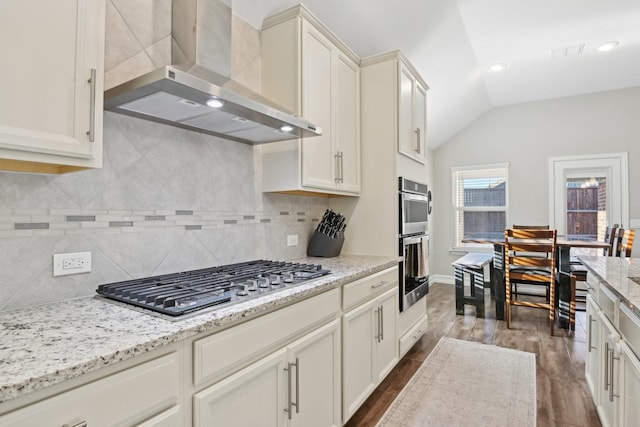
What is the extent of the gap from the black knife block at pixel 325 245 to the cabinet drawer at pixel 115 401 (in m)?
1.67

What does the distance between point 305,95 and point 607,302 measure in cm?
201

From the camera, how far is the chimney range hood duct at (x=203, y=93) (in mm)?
1312

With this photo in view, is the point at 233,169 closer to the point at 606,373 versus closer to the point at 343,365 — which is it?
the point at 343,365

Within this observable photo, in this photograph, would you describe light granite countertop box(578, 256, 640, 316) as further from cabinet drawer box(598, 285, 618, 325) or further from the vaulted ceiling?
the vaulted ceiling

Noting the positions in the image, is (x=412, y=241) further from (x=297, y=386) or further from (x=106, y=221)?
(x=106, y=221)

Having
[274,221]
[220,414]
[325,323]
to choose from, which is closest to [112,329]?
[220,414]

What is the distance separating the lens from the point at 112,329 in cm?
102

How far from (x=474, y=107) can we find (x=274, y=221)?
4231mm

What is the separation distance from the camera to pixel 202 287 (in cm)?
143

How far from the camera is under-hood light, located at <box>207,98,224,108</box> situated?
1.40 metres

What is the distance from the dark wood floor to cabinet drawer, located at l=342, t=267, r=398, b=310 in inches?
28.1

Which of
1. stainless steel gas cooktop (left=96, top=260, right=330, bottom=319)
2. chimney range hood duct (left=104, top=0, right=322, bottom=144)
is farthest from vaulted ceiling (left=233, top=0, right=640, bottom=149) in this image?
stainless steel gas cooktop (left=96, top=260, right=330, bottom=319)

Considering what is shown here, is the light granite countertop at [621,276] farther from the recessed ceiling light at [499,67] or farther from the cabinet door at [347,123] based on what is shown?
the recessed ceiling light at [499,67]

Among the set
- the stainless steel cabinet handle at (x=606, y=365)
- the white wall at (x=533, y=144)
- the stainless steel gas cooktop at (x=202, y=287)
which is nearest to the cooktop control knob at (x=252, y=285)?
the stainless steel gas cooktop at (x=202, y=287)
